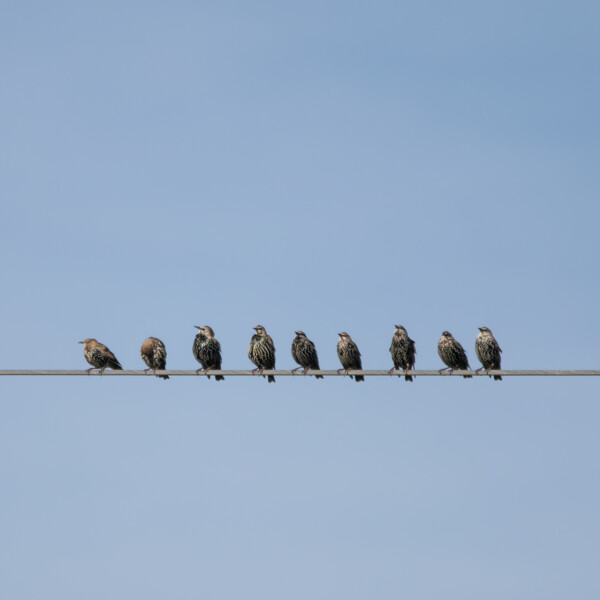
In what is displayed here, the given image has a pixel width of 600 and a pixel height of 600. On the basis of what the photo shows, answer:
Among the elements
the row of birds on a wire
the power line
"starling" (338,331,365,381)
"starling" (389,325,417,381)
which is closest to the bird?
the row of birds on a wire

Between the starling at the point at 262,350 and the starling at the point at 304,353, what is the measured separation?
57cm

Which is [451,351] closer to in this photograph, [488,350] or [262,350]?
[488,350]

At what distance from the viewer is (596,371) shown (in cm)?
1892

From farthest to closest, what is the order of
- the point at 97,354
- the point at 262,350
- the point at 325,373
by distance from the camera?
the point at 97,354
the point at 262,350
the point at 325,373

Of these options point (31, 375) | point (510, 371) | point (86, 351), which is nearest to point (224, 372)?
point (31, 375)

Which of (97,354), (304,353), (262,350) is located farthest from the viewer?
(97,354)

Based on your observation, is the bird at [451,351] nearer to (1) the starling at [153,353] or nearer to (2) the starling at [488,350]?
(2) the starling at [488,350]

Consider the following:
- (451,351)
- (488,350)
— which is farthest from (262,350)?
(488,350)

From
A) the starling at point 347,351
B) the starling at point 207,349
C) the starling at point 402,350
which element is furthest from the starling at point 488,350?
the starling at point 207,349

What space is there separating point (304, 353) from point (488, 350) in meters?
3.87

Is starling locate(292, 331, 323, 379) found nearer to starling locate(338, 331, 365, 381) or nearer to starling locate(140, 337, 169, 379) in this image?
starling locate(338, 331, 365, 381)

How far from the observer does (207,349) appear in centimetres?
2867

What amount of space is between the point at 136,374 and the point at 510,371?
18.3ft

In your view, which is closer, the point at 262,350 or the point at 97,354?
the point at 262,350
